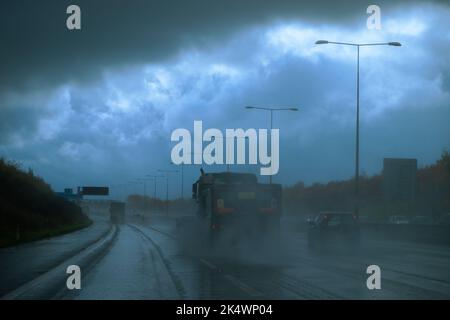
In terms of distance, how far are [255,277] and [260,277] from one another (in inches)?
5.3

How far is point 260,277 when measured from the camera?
18625 millimetres

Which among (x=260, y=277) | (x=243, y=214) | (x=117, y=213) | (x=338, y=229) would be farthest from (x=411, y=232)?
(x=117, y=213)

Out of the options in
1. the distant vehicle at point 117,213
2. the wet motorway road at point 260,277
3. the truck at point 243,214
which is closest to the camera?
the wet motorway road at point 260,277

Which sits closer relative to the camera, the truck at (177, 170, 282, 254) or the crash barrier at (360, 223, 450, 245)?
the truck at (177, 170, 282, 254)

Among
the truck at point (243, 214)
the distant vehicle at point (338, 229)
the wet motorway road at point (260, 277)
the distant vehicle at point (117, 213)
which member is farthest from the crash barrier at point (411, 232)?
the distant vehicle at point (117, 213)

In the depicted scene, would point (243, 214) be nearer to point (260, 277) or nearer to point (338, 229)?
point (338, 229)

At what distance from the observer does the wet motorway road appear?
14.6 m

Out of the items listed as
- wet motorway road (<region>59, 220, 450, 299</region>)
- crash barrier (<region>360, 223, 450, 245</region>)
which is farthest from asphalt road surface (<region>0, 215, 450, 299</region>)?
crash barrier (<region>360, 223, 450, 245</region>)

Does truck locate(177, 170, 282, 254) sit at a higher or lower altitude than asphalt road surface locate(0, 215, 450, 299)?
higher

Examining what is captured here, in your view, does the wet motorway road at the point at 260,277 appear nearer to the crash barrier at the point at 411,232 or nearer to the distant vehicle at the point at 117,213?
the crash barrier at the point at 411,232

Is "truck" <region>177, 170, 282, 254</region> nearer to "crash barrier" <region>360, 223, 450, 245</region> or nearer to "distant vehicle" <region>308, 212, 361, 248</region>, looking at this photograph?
"distant vehicle" <region>308, 212, 361, 248</region>

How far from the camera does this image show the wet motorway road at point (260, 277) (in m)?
14.6

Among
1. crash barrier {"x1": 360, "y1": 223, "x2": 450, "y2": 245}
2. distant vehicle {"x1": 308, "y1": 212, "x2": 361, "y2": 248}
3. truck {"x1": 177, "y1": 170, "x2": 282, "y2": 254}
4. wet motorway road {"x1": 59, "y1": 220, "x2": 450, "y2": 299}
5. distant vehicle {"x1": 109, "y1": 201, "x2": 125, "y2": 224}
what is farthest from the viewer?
distant vehicle {"x1": 109, "y1": 201, "x2": 125, "y2": 224}
